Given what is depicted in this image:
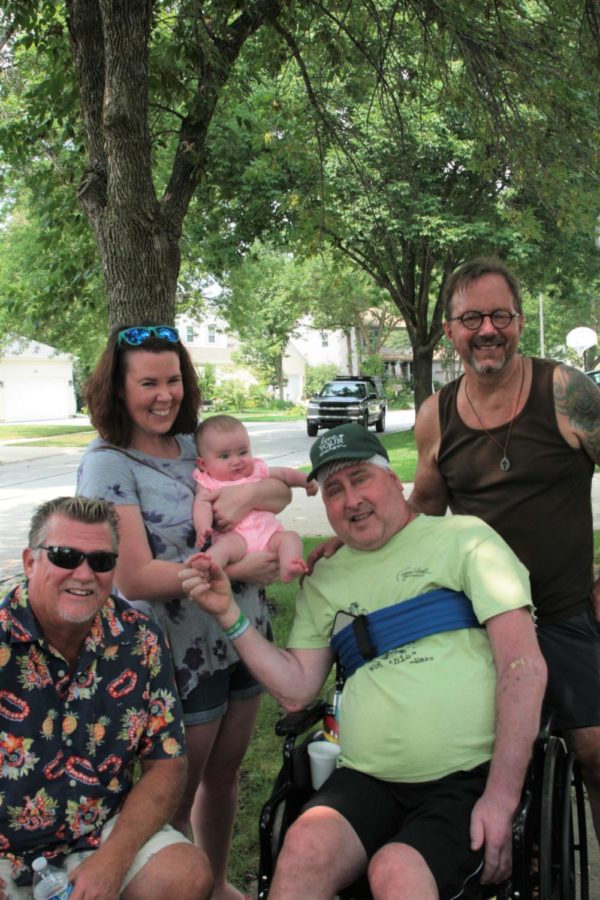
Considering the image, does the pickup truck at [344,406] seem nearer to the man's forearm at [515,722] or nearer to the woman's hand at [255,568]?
the woman's hand at [255,568]

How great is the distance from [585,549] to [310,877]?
1.37 meters

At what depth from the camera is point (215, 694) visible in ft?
8.76

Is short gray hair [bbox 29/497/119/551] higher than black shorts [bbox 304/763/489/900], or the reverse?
short gray hair [bbox 29/497/119/551]

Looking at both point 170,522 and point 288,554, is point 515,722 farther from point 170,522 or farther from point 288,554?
point 170,522

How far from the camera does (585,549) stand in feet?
9.18

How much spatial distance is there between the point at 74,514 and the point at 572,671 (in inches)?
64.4

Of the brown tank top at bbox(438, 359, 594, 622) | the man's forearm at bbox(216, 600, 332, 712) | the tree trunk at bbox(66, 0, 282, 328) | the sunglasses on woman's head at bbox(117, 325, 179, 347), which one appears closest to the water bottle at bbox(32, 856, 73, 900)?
the man's forearm at bbox(216, 600, 332, 712)

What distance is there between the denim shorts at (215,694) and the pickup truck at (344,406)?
22.8m

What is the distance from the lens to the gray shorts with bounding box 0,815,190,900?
7.04 ft

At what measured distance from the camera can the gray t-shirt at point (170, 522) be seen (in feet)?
8.23

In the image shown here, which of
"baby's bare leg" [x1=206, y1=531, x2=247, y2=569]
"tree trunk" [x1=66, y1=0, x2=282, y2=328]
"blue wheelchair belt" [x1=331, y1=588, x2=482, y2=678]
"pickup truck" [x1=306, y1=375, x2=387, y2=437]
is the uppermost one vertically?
"tree trunk" [x1=66, y1=0, x2=282, y2=328]

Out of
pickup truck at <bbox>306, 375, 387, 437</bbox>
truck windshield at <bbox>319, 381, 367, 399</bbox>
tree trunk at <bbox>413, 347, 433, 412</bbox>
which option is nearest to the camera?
tree trunk at <bbox>413, 347, 433, 412</bbox>

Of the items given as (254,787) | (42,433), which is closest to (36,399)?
(42,433)

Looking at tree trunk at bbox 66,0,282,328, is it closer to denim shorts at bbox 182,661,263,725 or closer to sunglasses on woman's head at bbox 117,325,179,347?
sunglasses on woman's head at bbox 117,325,179,347
